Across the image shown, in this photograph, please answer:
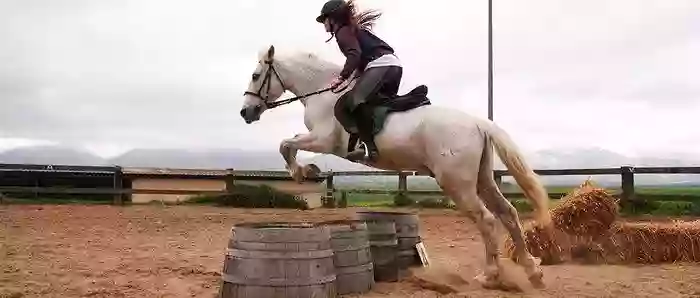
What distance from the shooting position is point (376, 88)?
16.3 ft

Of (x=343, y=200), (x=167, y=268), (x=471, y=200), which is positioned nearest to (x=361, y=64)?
(x=471, y=200)

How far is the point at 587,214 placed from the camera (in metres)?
6.34

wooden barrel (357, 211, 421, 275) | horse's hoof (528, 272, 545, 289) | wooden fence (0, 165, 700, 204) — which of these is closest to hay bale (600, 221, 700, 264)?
horse's hoof (528, 272, 545, 289)

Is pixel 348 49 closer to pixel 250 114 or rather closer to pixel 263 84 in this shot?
pixel 263 84

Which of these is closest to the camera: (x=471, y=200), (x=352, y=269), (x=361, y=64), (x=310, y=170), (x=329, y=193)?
(x=352, y=269)

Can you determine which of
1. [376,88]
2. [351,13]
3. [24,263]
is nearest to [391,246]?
[376,88]

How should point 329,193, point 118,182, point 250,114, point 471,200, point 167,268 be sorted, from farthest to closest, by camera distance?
point 329,193
point 118,182
point 167,268
point 250,114
point 471,200

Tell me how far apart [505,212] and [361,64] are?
1.67 metres

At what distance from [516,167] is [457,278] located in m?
1.03

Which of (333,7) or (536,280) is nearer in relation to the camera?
(536,280)

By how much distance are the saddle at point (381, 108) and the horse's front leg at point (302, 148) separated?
209mm

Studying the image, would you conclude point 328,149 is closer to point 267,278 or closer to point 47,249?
point 267,278

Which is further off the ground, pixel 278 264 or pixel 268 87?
pixel 268 87

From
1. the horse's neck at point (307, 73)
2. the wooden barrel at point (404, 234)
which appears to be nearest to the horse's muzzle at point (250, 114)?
the horse's neck at point (307, 73)
